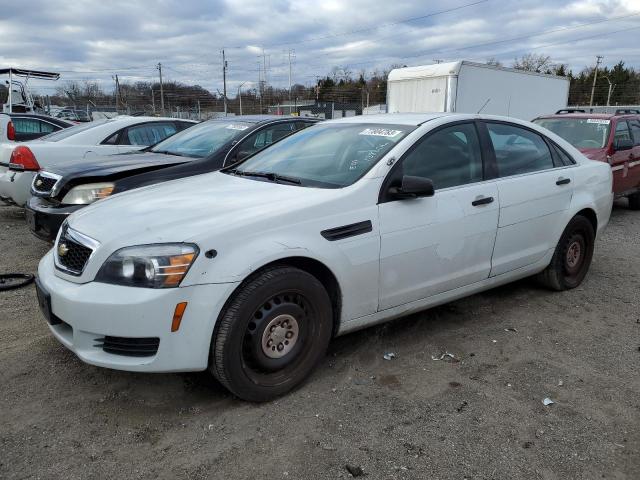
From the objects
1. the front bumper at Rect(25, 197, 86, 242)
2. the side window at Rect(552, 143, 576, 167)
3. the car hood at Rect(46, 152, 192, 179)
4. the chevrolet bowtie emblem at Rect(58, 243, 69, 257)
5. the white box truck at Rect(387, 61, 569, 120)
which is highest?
the white box truck at Rect(387, 61, 569, 120)

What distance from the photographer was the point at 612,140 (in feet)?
26.7

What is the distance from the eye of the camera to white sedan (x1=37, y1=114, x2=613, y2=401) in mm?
2582

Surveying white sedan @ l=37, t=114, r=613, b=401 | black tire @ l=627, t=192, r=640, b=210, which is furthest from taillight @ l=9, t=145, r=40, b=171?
black tire @ l=627, t=192, r=640, b=210

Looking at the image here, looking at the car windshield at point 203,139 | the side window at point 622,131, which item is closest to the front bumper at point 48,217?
the car windshield at point 203,139

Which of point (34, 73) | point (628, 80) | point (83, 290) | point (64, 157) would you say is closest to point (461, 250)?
point (83, 290)

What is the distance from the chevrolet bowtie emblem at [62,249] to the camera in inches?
117

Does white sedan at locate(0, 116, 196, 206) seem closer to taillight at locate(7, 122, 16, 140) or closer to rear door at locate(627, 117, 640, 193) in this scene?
taillight at locate(7, 122, 16, 140)

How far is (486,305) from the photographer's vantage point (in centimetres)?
447

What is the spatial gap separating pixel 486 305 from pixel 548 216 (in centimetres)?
90

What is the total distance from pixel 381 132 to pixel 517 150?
1248 mm

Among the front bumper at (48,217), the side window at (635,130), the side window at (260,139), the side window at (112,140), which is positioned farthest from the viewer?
the side window at (635,130)

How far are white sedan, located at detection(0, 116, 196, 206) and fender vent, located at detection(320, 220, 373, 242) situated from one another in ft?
15.6

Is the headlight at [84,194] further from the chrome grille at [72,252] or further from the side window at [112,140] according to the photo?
the side window at [112,140]

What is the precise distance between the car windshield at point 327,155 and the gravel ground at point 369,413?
1.20 m
